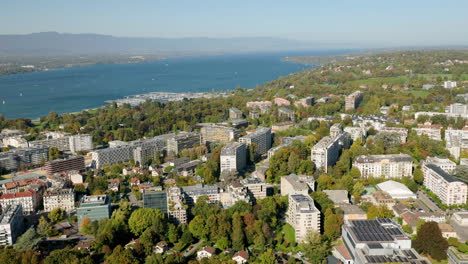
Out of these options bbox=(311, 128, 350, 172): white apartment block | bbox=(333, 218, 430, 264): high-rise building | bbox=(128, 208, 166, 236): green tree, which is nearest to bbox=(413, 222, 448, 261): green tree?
bbox=(333, 218, 430, 264): high-rise building

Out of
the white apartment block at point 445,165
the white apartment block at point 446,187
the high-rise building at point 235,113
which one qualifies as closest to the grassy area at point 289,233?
the white apartment block at point 446,187

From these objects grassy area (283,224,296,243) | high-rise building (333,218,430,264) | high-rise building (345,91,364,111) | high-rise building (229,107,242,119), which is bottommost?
grassy area (283,224,296,243)

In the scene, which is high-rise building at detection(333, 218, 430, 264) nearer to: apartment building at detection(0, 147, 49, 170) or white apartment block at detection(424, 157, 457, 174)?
white apartment block at detection(424, 157, 457, 174)

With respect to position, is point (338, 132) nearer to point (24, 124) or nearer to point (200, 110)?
point (200, 110)

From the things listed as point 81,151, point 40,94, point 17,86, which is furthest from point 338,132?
A: point 17,86

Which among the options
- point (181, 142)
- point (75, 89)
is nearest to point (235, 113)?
point (181, 142)

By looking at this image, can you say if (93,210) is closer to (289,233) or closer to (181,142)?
(289,233)
